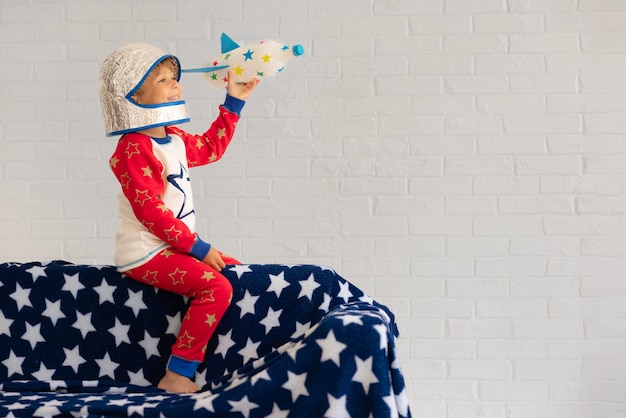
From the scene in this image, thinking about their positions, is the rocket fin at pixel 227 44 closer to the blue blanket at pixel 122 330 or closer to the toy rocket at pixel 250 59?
the toy rocket at pixel 250 59

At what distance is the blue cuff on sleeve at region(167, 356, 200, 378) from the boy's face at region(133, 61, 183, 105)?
2.44 feet

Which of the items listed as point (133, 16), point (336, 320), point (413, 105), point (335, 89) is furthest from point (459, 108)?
point (336, 320)

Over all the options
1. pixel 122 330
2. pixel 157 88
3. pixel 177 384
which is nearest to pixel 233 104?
pixel 157 88

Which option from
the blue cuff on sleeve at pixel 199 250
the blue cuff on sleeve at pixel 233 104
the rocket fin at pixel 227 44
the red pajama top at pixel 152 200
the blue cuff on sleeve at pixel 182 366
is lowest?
the blue cuff on sleeve at pixel 182 366

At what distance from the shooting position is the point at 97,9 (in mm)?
3492

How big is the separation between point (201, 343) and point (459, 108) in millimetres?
1631

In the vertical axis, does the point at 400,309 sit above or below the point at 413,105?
below

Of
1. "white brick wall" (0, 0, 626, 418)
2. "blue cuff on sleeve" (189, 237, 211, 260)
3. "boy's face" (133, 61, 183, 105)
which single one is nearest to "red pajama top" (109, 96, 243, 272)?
"blue cuff on sleeve" (189, 237, 211, 260)

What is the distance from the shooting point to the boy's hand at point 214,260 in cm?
237

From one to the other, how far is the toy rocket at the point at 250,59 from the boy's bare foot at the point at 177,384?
0.92 meters

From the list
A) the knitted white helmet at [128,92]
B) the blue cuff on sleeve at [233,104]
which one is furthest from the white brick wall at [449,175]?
the knitted white helmet at [128,92]

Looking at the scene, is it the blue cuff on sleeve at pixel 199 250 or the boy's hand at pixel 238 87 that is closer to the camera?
the blue cuff on sleeve at pixel 199 250

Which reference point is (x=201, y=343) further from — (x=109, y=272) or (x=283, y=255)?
(x=283, y=255)

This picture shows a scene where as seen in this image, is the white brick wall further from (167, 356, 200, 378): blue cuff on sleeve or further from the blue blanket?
(167, 356, 200, 378): blue cuff on sleeve
